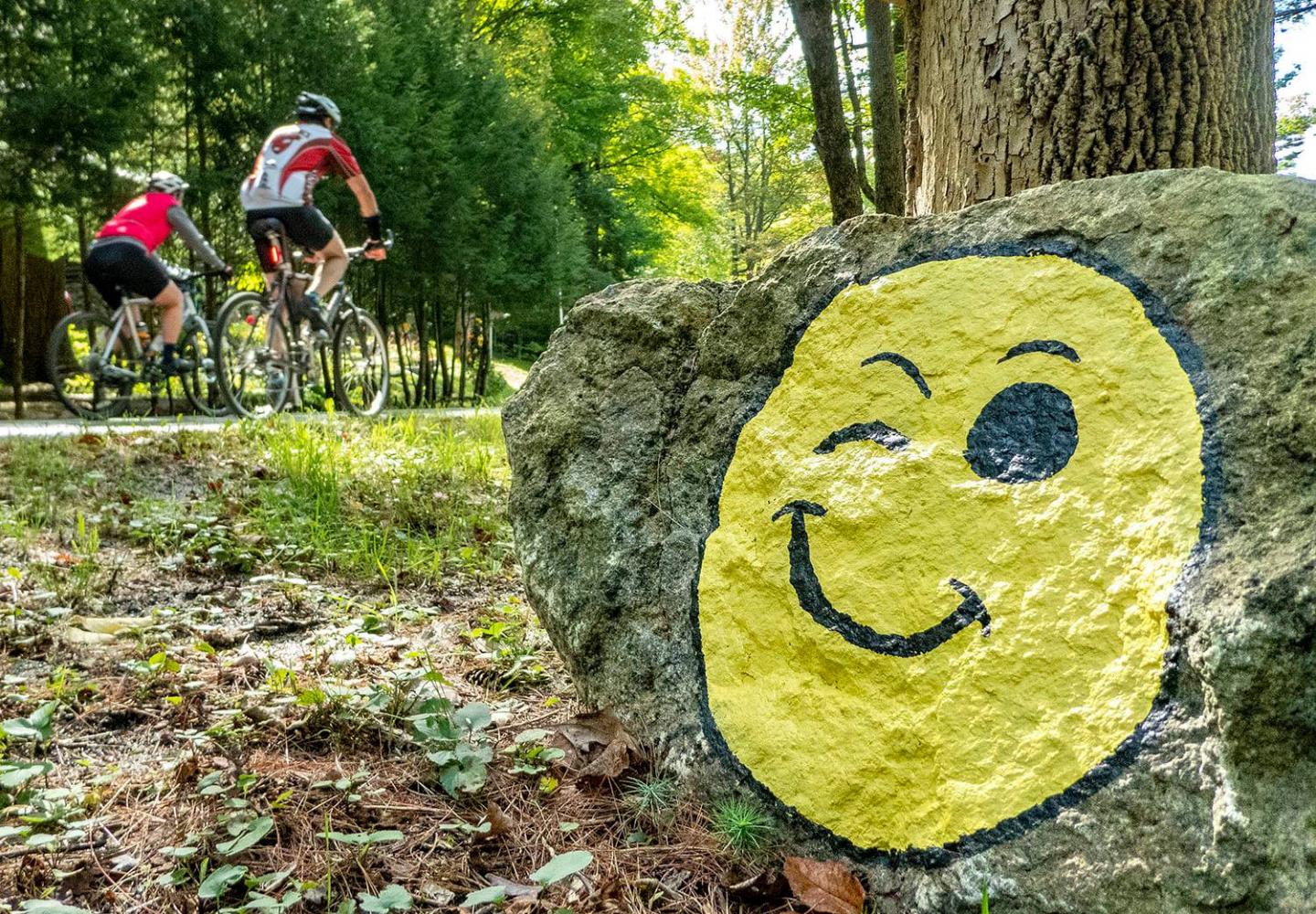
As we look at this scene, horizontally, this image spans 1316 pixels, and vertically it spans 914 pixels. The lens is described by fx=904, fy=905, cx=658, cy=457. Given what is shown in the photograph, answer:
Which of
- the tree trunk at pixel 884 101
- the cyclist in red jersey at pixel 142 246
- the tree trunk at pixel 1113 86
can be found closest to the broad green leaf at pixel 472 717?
the tree trunk at pixel 1113 86

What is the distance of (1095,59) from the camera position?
2389 millimetres

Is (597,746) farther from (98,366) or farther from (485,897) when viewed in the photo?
(98,366)

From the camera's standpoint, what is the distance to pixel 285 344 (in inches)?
274

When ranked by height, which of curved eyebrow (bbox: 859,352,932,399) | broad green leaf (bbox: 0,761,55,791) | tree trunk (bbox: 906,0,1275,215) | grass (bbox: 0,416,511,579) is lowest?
broad green leaf (bbox: 0,761,55,791)

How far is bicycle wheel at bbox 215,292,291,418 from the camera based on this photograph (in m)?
6.92

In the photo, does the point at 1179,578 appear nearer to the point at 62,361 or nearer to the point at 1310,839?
the point at 1310,839

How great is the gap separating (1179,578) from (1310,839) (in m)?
0.41

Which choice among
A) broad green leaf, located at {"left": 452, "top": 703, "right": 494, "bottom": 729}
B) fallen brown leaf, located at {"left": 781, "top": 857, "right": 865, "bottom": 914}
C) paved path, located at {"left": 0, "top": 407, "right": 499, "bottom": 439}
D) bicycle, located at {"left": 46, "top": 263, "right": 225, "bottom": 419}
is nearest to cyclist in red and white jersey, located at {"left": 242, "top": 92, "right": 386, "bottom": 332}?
bicycle, located at {"left": 46, "top": 263, "right": 225, "bottom": 419}

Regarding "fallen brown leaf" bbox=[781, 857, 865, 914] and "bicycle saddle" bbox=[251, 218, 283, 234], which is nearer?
"fallen brown leaf" bbox=[781, 857, 865, 914]

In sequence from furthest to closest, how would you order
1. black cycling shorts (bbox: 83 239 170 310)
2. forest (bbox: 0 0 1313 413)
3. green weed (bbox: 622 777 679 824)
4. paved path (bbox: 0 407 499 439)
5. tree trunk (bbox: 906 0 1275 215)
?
black cycling shorts (bbox: 83 239 170 310) < paved path (bbox: 0 407 499 439) < forest (bbox: 0 0 1313 413) < tree trunk (bbox: 906 0 1275 215) < green weed (bbox: 622 777 679 824)

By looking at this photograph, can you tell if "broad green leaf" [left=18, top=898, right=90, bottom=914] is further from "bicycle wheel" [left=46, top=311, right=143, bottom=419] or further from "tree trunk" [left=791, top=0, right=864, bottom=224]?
"bicycle wheel" [left=46, top=311, right=143, bottom=419]

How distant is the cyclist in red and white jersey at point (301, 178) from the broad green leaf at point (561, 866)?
615 cm

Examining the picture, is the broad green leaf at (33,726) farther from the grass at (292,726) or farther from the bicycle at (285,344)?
the bicycle at (285,344)

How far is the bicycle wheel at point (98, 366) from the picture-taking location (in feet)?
22.8
